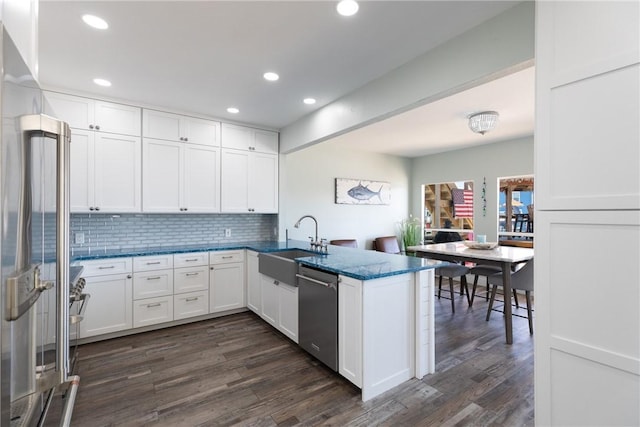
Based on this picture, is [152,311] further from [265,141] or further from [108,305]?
[265,141]

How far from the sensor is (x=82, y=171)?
9.81 feet

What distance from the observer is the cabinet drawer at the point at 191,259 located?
3373 millimetres

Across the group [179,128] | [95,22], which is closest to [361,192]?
[179,128]

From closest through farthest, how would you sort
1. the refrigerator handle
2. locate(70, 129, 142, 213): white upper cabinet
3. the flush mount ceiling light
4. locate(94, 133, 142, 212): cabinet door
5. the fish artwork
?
the refrigerator handle
locate(70, 129, 142, 213): white upper cabinet
locate(94, 133, 142, 212): cabinet door
the flush mount ceiling light
the fish artwork

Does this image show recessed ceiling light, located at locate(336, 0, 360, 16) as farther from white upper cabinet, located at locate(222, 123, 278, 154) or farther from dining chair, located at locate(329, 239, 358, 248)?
dining chair, located at locate(329, 239, 358, 248)

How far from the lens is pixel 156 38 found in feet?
6.86

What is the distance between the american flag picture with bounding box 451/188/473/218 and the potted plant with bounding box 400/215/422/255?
782 millimetres

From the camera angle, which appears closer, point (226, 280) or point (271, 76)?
point (271, 76)

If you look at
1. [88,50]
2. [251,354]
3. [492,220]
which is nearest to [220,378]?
[251,354]

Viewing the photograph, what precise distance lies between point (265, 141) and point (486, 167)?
3887 mm

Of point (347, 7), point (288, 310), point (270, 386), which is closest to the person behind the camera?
point (347, 7)

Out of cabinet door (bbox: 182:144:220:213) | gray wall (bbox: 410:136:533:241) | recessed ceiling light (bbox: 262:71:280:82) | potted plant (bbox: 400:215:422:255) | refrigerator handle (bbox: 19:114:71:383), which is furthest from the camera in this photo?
potted plant (bbox: 400:215:422:255)

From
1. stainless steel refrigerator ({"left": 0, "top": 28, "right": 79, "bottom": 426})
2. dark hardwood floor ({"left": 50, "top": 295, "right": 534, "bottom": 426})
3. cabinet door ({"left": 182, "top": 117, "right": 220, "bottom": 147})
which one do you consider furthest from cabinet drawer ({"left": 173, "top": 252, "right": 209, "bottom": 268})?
stainless steel refrigerator ({"left": 0, "top": 28, "right": 79, "bottom": 426})

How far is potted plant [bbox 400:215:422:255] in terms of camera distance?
6.16m
